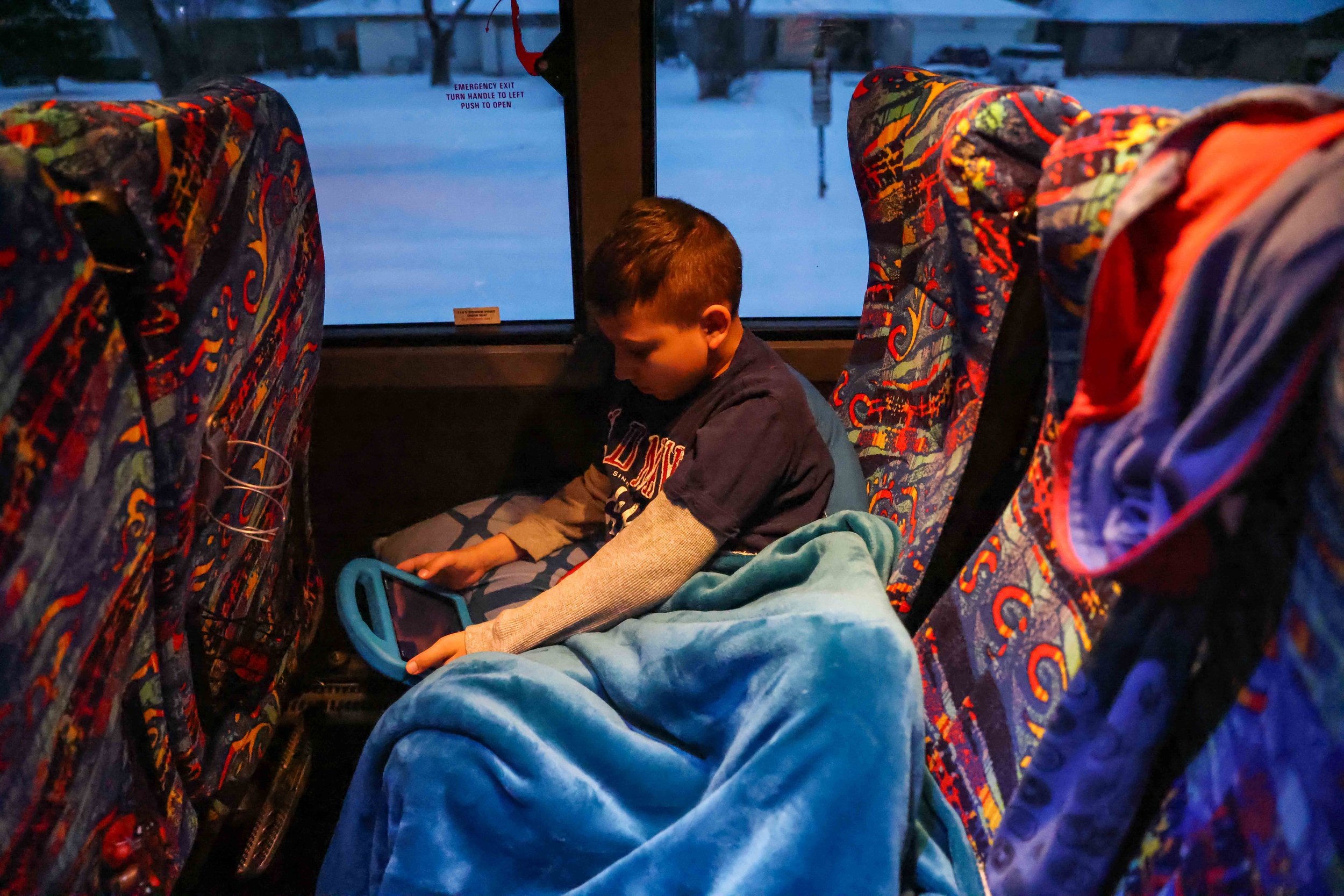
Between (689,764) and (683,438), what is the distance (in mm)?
489

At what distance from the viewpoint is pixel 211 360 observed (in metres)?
0.86

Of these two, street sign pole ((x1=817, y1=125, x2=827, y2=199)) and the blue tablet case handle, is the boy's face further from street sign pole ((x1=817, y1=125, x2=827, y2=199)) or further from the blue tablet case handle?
street sign pole ((x1=817, y1=125, x2=827, y2=199))

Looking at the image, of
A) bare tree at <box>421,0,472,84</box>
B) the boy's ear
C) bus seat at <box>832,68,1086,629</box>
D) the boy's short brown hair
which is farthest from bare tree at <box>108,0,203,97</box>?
bus seat at <box>832,68,1086,629</box>

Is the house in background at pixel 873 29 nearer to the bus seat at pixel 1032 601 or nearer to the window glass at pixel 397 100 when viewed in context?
the window glass at pixel 397 100

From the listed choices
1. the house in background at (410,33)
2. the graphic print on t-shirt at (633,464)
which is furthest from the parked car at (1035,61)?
the graphic print on t-shirt at (633,464)

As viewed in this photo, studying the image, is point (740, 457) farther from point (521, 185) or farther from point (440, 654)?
point (521, 185)

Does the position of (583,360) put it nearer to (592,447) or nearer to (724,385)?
(592,447)

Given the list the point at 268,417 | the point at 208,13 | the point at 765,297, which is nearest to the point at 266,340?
the point at 268,417

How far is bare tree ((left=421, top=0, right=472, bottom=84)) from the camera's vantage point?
1.60 meters

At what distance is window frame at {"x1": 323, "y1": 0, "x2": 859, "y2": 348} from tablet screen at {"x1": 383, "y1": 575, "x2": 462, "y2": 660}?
1.80ft

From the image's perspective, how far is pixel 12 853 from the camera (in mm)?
701

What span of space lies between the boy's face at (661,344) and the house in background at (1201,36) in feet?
4.39

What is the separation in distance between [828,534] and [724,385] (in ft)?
0.92

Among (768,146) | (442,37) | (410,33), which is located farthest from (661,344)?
(768,146)
